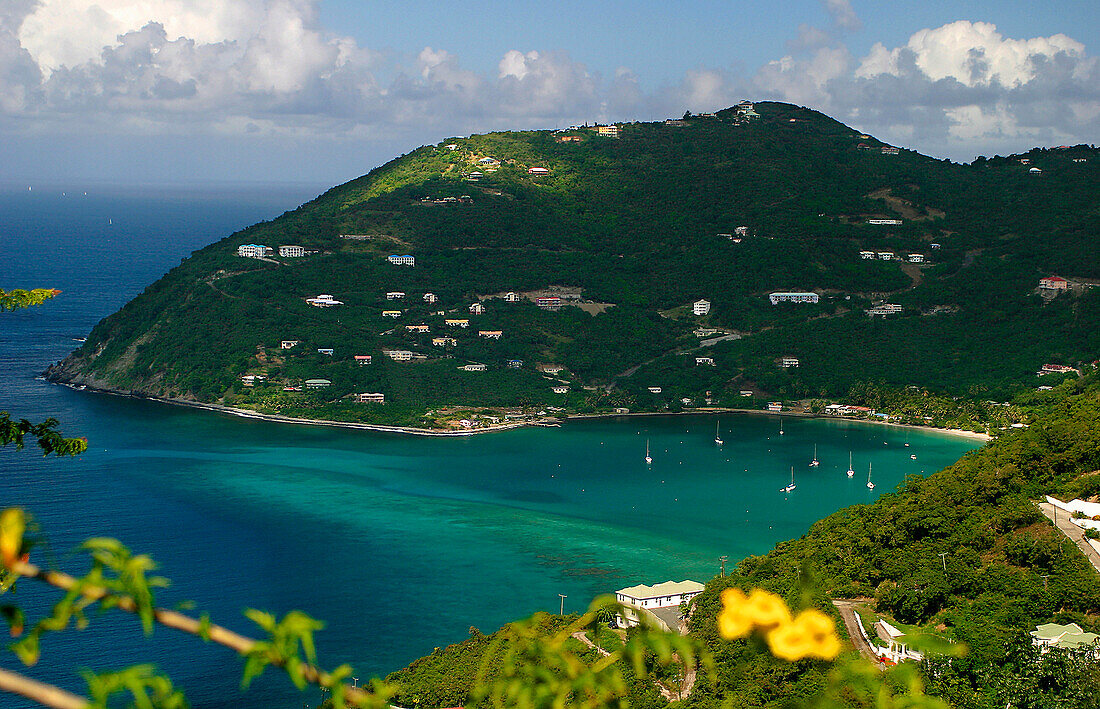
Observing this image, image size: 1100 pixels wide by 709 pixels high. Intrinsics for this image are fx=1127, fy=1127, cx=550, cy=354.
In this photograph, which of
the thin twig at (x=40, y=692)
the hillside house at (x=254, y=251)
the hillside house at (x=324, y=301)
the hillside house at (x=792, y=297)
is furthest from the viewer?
the hillside house at (x=254, y=251)

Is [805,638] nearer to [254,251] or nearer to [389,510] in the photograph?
[389,510]

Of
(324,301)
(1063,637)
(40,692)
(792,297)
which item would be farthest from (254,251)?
(40,692)

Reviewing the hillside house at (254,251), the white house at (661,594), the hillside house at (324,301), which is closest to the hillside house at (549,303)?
the hillside house at (324,301)

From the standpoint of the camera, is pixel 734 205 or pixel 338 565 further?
pixel 734 205

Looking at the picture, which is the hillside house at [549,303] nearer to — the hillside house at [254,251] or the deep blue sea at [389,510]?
the deep blue sea at [389,510]

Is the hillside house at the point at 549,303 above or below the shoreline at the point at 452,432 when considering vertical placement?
above

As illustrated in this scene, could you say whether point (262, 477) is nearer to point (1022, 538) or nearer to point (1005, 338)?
point (1022, 538)

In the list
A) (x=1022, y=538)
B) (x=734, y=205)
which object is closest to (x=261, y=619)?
(x=1022, y=538)

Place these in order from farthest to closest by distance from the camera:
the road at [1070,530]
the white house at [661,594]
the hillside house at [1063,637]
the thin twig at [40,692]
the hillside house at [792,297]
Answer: the hillside house at [792,297] < the white house at [661,594] < the road at [1070,530] < the hillside house at [1063,637] < the thin twig at [40,692]
